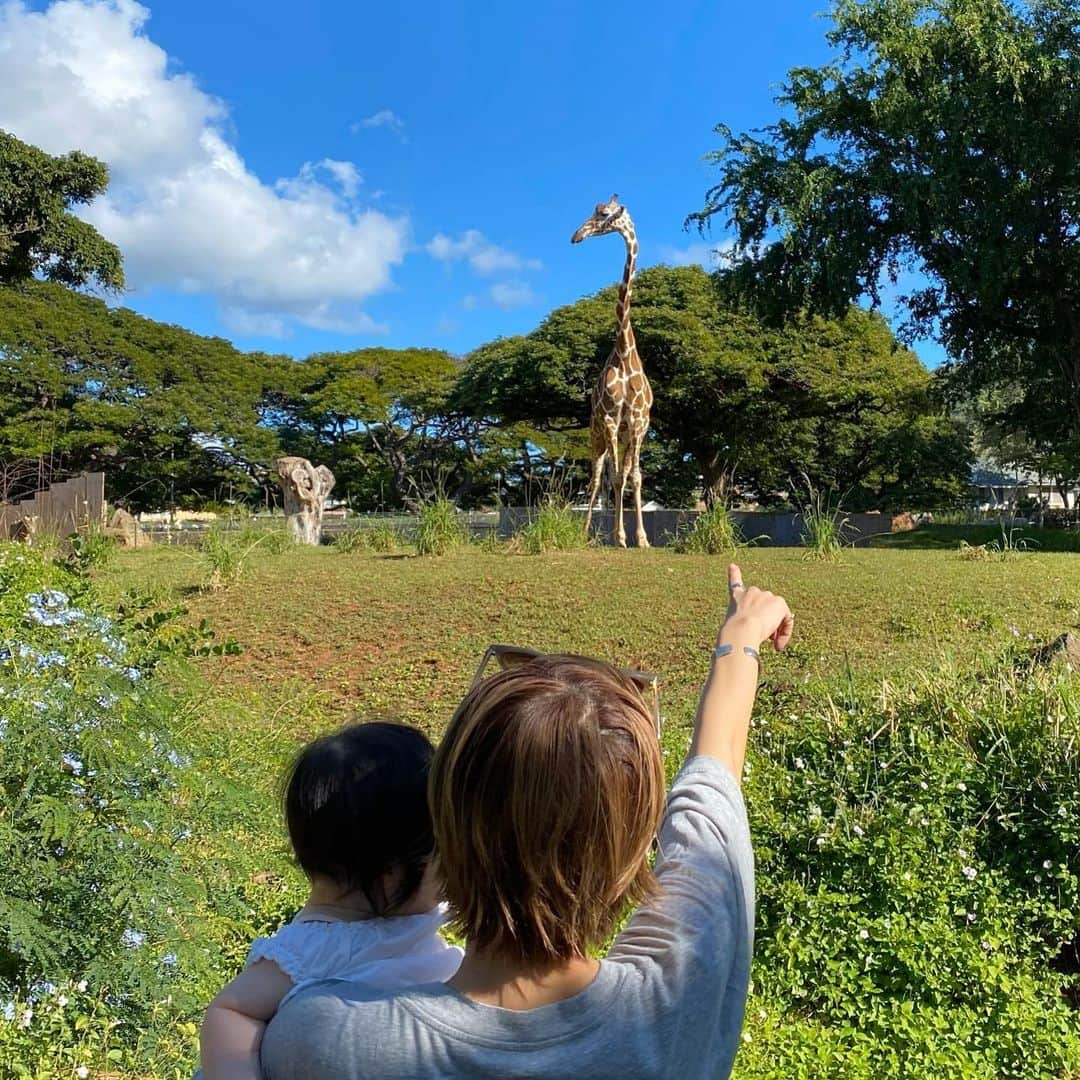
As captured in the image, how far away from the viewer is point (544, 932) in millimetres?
1084

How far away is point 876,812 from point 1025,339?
1413cm

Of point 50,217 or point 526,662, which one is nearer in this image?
point 526,662

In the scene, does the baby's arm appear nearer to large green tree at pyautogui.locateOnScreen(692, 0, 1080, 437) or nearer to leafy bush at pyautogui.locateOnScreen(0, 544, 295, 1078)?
leafy bush at pyautogui.locateOnScreen(0, 544, 295, 1078)

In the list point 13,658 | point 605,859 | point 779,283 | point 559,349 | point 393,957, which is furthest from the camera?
point 559,349

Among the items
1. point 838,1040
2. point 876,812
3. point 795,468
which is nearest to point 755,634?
point 838,1040

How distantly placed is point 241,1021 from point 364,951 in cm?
18

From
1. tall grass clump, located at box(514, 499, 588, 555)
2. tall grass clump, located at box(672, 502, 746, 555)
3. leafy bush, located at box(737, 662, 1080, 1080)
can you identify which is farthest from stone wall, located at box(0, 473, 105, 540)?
leafy bush, located at box(737, 662, 1080, 1080)

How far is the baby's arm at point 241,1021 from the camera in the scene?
3.72ft

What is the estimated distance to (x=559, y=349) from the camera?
79.8ft

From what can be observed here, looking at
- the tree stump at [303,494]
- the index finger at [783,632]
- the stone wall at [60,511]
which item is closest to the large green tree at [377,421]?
the tree stump at [303,494]

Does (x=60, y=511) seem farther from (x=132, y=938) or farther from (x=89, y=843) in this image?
(x=132, y=938)

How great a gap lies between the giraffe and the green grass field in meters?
3.57

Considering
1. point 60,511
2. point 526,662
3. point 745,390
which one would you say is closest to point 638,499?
point 60,511

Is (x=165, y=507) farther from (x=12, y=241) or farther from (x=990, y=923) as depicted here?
(x=990, y=923)
